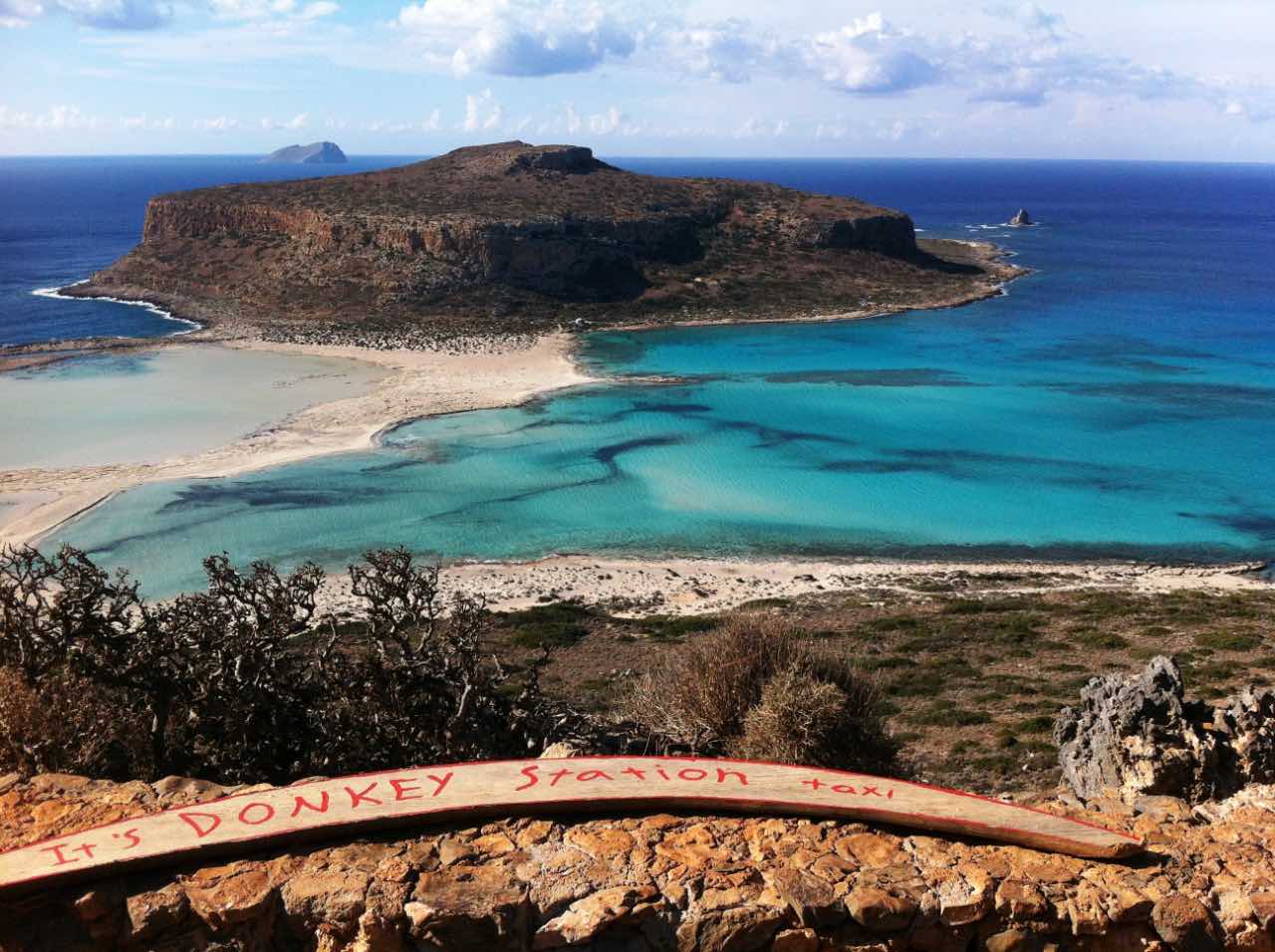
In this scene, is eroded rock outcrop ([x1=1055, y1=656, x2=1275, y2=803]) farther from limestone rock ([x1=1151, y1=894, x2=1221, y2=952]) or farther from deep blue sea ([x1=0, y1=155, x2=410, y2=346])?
deep blue sea ([x1=0, y1=155, x2=410, y2=346])

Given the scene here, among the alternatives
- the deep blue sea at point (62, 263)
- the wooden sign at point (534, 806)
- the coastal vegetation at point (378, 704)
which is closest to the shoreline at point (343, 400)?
the deep blue sea at point (62, 263)

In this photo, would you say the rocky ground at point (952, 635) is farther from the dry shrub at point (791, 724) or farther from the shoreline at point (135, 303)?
the shoreline at point (135, 303)

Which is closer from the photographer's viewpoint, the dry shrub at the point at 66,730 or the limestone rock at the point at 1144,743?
the dry shrub at the point at 66,730

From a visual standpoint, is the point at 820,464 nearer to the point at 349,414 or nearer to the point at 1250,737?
the point at 349,414

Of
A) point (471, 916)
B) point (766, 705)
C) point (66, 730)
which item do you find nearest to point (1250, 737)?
point (766, 705)

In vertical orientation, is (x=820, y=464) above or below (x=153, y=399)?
below

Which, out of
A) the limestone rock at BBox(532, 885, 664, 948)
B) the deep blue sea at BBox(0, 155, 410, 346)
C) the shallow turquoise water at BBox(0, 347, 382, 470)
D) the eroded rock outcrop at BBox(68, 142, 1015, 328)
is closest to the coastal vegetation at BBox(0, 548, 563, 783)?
the limestone rock at BBox(532, 885, 664, 948)

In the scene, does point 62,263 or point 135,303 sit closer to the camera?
point 135,303
